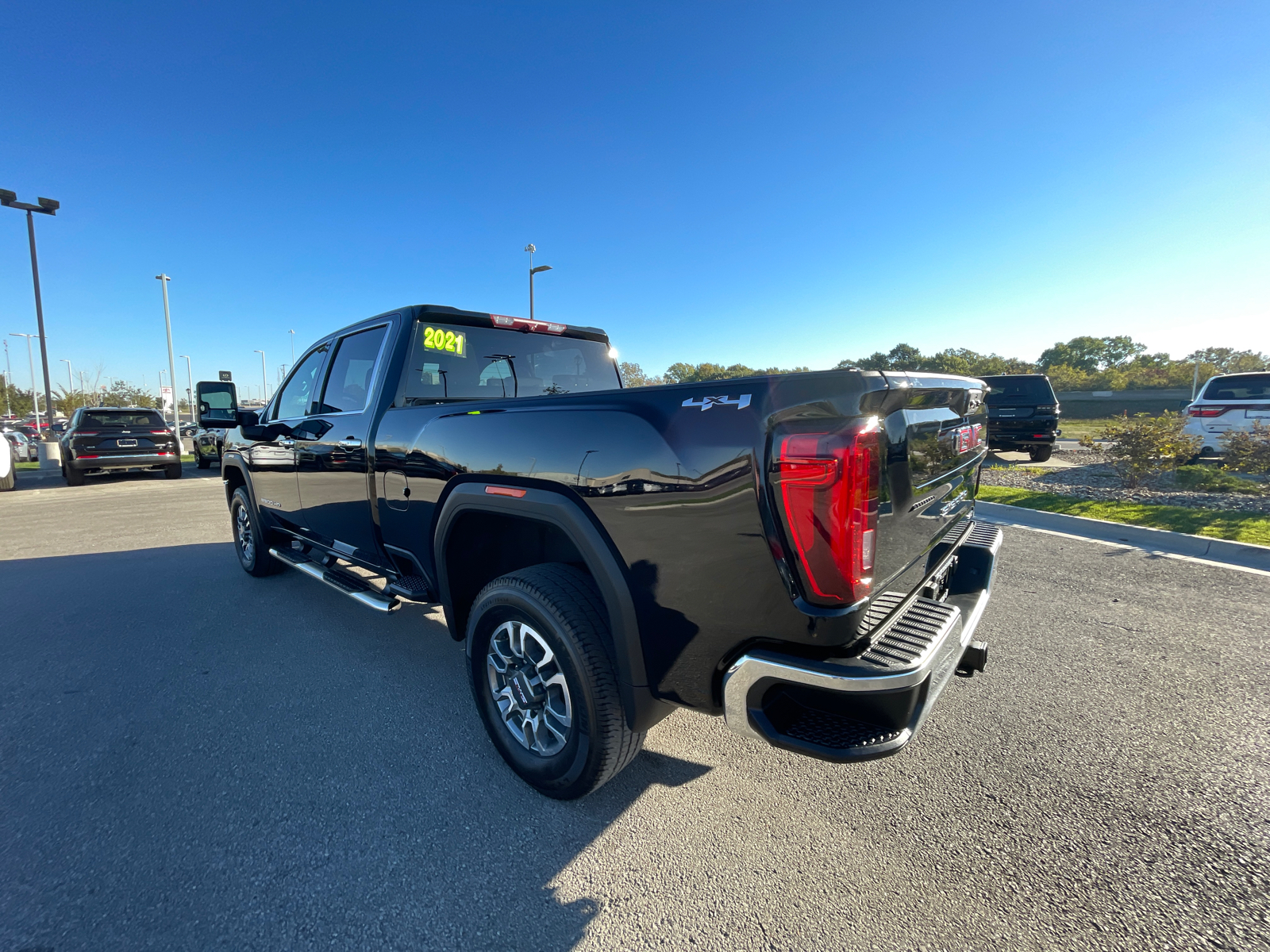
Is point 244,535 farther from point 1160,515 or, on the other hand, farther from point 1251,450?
point 1251,450

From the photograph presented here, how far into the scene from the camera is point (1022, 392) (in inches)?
461

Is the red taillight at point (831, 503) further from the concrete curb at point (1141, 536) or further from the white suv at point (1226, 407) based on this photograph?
the white suv at point (1226, 407)

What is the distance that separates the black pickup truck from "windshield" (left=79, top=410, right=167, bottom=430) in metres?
13.3

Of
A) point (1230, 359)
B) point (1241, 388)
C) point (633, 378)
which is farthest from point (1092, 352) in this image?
point (633, 378)

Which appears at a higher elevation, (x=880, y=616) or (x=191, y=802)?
(x=880, y=616)

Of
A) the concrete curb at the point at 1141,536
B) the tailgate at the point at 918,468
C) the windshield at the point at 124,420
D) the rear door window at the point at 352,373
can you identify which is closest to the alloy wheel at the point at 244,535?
the rear door window at the point at 352,373

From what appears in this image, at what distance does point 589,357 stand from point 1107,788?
3.65 metres

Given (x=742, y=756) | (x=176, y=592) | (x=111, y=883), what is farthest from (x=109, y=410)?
(x=742, y=756)

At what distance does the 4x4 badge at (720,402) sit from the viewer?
1.66 m

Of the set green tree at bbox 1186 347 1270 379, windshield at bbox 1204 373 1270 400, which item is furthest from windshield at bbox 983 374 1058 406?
green tree at bbox 1186 347 1270 379

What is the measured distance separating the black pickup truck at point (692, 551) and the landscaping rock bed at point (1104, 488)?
6155 mm

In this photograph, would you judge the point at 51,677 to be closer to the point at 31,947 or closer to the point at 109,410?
the point at 31,947

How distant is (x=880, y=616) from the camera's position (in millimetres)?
1842

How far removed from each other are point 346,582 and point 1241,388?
14.0m
